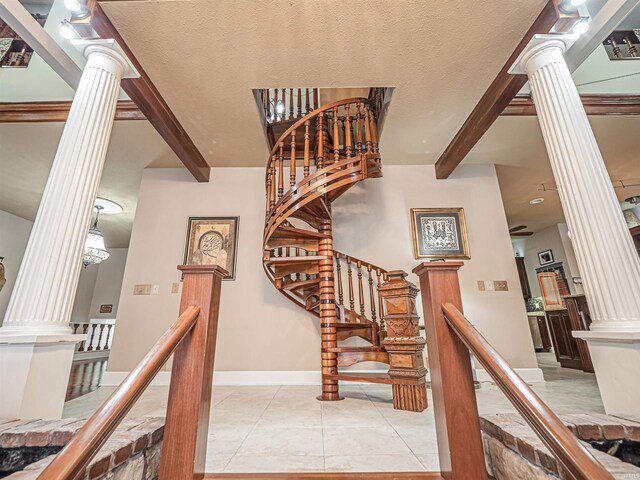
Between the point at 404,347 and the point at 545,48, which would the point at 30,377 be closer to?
the point at 404,347

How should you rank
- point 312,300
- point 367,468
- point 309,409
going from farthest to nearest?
point 312,300 < point 309,409 < point 367,468

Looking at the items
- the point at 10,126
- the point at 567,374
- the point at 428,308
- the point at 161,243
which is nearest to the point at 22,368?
the point at 428,308

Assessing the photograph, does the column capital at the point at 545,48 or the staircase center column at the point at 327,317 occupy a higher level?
the column capital at the point at 545,48

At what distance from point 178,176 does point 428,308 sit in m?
3.89

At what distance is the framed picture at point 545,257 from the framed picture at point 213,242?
675cm

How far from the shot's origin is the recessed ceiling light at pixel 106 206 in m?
4.96

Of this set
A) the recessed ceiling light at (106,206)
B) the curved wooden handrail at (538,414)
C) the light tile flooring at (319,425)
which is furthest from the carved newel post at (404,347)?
the recessed ceiling light at (106,206)

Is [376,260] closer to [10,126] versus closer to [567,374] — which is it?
[567,374]

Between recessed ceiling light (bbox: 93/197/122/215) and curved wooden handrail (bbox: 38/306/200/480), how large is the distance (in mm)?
5070

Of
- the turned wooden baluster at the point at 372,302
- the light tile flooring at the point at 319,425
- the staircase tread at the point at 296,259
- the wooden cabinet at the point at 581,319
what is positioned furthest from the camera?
the wooden cabinet at the point at 581,319

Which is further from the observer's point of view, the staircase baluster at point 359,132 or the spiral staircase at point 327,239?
the staircase baluster at point 359,132

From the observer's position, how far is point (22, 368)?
4.99 feet

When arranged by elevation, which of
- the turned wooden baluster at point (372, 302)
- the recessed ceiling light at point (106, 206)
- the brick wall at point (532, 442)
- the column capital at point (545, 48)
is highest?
the recessed ceiling light at point (106, 206)

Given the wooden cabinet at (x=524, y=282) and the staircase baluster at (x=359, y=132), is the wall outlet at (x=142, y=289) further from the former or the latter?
the wooden cabinet at (x=524, y=282)
